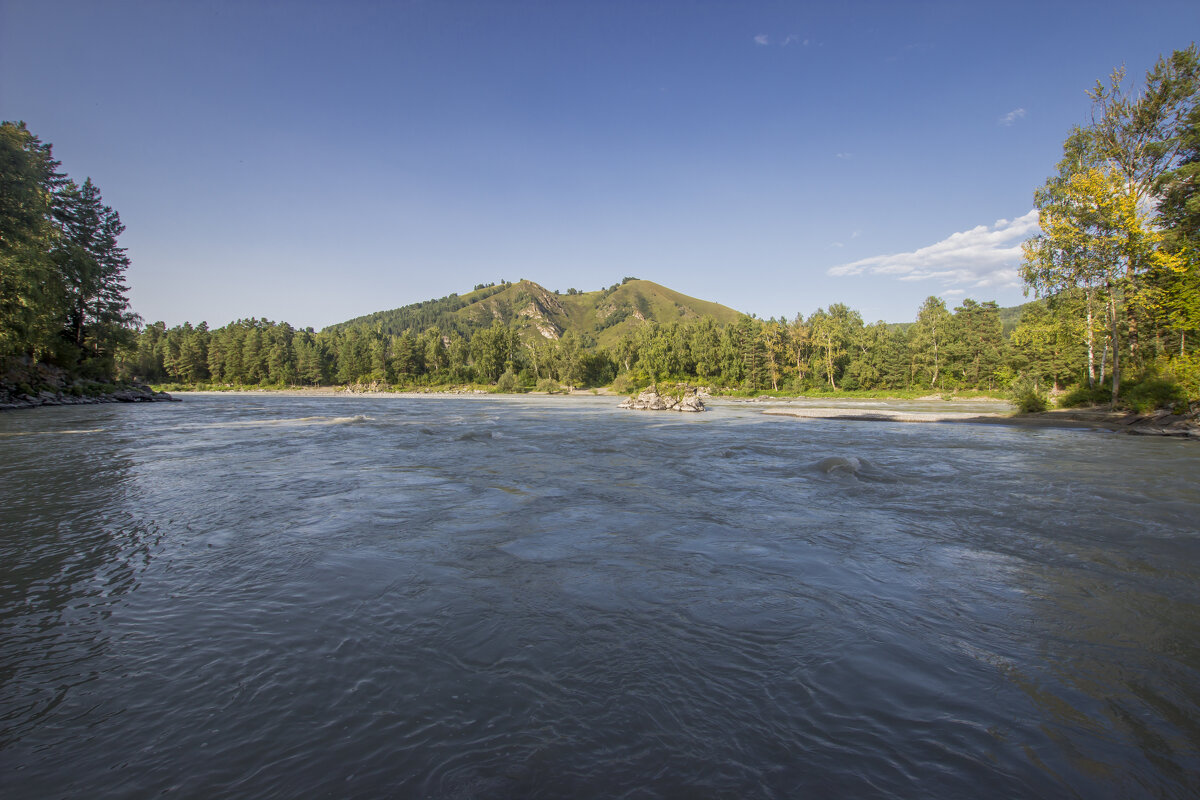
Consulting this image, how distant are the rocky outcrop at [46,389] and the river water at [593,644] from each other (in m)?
37.5

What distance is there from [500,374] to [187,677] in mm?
115679

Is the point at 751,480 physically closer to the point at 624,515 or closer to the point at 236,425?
the point at 624,515

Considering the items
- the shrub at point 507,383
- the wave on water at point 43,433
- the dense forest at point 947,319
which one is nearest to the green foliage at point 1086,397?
the dense forest at point 947,319

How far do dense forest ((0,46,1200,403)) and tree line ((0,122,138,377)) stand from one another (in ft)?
0.49

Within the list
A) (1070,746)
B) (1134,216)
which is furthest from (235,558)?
(1134,216)

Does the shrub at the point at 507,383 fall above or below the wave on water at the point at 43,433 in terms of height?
above

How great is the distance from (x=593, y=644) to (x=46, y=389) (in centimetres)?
5545

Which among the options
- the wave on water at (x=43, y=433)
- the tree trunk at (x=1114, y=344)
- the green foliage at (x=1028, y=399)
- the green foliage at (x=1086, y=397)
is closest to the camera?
the wave on water at (x=43, y=433)

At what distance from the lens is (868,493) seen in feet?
38.4

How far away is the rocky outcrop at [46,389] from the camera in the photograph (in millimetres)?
34750

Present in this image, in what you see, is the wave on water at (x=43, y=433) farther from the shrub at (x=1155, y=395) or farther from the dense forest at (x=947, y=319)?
the shrub at (x=1155, y=395)

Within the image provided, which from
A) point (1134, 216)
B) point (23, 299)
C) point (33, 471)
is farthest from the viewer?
point (23, 299)

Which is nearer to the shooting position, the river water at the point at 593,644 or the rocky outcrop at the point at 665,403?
the river water at the point at 593,644

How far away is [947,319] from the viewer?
256ft
